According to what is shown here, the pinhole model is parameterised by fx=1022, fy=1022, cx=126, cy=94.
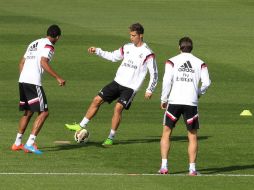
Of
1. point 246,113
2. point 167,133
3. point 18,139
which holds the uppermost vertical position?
point 246,113

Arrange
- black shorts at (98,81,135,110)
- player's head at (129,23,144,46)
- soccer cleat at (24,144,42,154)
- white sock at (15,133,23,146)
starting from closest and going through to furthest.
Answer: soccer cleat at (24,144,42,154) → white sock at (15,133,23,146) → player's head at (129,23,144,46) → black shorts at (98,81,135,110)

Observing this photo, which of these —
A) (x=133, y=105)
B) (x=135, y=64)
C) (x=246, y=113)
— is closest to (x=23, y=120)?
(x=135, y=64)

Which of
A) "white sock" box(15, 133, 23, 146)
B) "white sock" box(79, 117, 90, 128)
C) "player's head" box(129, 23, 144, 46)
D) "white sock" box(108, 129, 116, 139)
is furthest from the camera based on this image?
"white sock" box(79, 117, 90, 128)

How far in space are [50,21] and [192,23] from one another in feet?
21.7

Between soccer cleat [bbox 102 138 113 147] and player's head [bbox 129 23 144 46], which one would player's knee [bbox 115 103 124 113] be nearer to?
soccer cleat [bbox 102 138 113 147]

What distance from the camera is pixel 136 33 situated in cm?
2039

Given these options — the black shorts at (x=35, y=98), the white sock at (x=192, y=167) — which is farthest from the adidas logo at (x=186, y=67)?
the black shorts at (x=35, y=98)

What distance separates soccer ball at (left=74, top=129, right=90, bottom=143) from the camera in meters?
20.5

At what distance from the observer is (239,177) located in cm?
1689

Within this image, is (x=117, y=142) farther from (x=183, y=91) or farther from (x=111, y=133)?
(x=183, y=91)

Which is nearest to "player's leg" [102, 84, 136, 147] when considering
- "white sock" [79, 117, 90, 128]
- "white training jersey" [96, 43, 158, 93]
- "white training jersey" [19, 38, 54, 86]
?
"white training jersey" [96, 43, 158, 93]

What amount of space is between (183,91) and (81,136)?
13.3 ft

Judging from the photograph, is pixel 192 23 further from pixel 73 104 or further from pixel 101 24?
pixel 73 104

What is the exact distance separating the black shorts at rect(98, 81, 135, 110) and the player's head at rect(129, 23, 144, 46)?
963 millimetres
